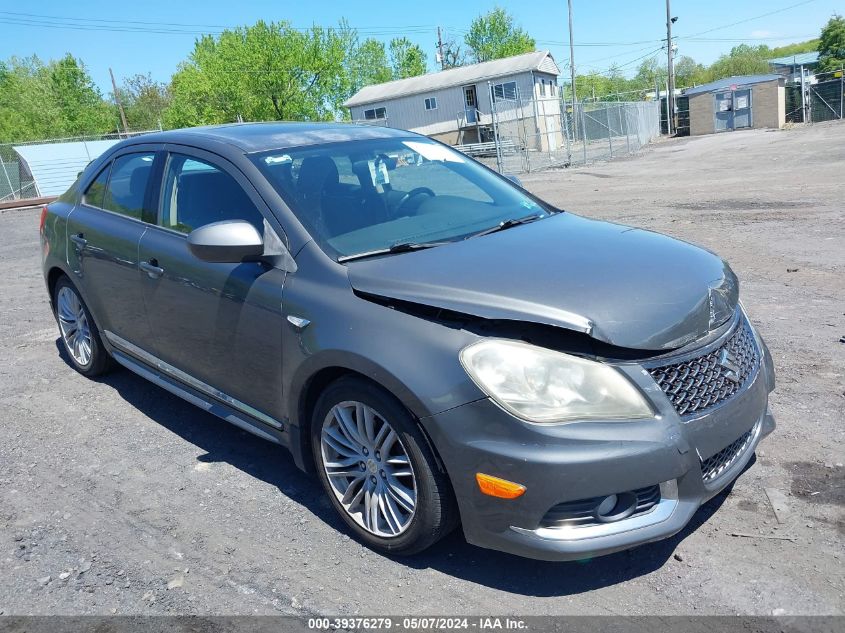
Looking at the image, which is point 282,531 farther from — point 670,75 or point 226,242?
point 670,75

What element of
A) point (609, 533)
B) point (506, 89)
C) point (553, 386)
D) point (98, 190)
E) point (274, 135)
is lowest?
point (609, 533)

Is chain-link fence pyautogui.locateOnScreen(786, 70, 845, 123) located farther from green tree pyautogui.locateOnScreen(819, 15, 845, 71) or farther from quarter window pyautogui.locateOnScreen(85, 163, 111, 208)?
quarter window pyautogui.locateOnScreen(85, 163, 111, 208)

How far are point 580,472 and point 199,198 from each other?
2.61m

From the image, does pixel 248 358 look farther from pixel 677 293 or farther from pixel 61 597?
pixel 677 293

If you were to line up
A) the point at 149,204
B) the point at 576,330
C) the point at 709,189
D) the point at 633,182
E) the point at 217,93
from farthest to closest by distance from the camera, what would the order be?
the point at 217,93
the point at 633,182
the point at 709,189
the point at 149,204
the point at 576,330

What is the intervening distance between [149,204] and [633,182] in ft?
49.1

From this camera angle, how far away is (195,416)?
4777 millimetres

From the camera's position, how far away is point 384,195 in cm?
379

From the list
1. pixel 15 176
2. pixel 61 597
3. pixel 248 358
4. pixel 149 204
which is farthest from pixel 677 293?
pixel 15 176

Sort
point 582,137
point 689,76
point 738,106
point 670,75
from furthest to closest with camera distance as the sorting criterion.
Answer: point 689,76, point 670,75, point 738,106, point 582,137

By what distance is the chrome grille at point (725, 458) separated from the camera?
2738 mm

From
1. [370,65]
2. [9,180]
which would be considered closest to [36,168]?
[9,180]

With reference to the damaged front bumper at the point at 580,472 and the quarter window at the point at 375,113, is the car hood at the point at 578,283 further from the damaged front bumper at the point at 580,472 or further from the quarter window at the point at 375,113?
the quarter window at the point at 375,113

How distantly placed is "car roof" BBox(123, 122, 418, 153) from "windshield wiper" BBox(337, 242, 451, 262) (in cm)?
97
